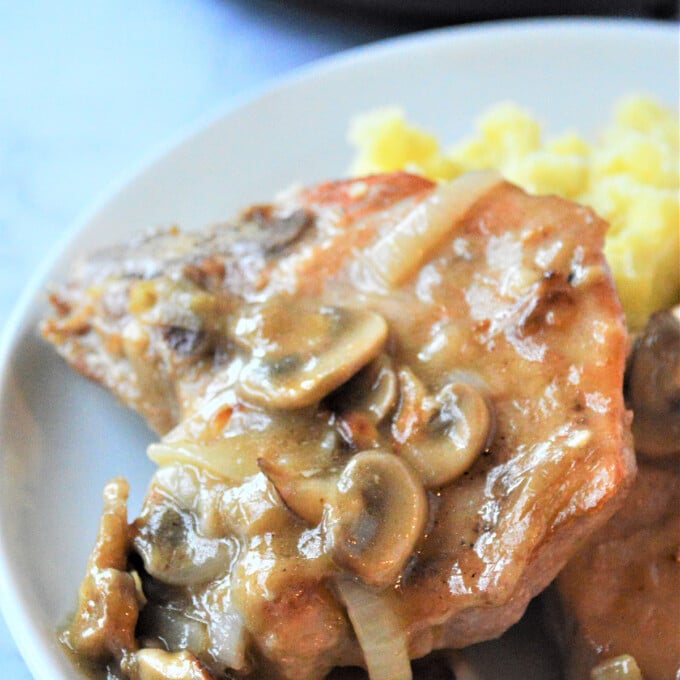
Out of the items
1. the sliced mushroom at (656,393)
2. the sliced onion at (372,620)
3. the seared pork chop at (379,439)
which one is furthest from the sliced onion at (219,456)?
the sliced mushroom at (656,393)

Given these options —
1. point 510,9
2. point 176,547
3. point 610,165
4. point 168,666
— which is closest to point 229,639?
point 168,666

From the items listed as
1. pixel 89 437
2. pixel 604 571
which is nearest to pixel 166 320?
pixel 89 437

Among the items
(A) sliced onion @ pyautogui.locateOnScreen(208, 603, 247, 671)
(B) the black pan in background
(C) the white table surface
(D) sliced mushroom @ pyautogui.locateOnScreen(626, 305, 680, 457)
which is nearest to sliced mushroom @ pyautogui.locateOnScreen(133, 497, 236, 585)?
(A) sliced onion @ pyautogui.locateOnScreen(208, 603, 247, 671)

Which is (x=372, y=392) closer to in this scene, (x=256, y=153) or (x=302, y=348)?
(x=302, y=348)

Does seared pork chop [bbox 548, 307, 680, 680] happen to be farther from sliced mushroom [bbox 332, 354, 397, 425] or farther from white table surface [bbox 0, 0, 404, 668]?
white table surface [bbox 0, 0, 404, 668]

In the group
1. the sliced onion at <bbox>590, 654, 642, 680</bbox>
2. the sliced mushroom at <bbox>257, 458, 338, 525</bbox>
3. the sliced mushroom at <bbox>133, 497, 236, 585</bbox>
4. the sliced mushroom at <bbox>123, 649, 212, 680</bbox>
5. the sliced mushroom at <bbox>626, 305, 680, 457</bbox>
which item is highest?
the sliced mushroom at <bbox>257, 458, 338, 525</bbox>

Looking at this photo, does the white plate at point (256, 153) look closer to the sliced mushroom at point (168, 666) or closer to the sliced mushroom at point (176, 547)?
the sliced mushroom at point (176, 547)

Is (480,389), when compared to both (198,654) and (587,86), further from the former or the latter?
(587,86)
